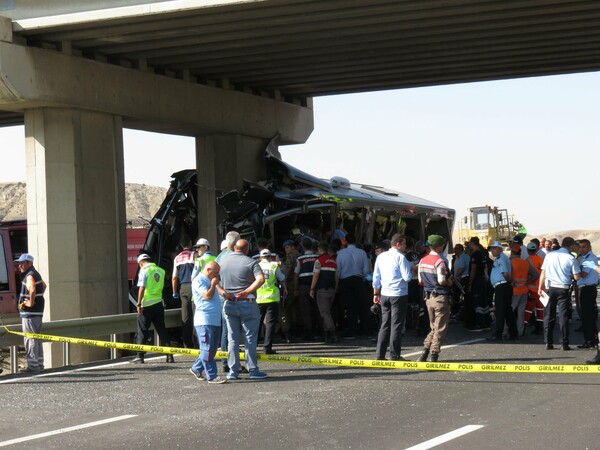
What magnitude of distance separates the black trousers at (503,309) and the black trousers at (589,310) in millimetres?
1950

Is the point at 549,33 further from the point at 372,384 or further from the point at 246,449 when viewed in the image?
the point at 246,449

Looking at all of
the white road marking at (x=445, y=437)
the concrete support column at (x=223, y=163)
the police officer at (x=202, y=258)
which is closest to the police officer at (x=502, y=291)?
the police officer at (x=202, y=258)

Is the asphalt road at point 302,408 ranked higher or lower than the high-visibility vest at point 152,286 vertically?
lower

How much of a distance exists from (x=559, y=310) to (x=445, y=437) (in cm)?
784

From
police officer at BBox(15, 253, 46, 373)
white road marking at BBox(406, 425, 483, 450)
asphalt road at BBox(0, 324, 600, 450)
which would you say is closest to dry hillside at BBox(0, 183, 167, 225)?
police officer at BBox(15, 253, 46, 373)

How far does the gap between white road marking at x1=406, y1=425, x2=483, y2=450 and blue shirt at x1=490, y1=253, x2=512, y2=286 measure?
8.96 m

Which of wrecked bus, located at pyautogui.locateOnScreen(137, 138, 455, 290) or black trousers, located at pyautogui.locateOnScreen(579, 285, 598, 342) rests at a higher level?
wrecked bus, located at pyautogui.locateOnScreen(137, 138, 455, 290)

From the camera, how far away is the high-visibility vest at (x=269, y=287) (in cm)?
1509

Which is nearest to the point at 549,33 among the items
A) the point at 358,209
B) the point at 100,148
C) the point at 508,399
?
the point at 358,209

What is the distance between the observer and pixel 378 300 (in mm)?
14656

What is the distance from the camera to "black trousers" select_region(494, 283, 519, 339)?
58.4 ft

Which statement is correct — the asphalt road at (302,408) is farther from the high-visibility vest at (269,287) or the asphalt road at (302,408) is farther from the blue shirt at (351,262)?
the blue shirt at (351,262)

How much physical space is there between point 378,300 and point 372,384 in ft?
8.35

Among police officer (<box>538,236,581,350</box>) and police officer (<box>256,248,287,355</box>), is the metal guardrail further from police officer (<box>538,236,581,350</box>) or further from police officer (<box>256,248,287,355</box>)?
police officer (<box>538,236,581,350</box>)
